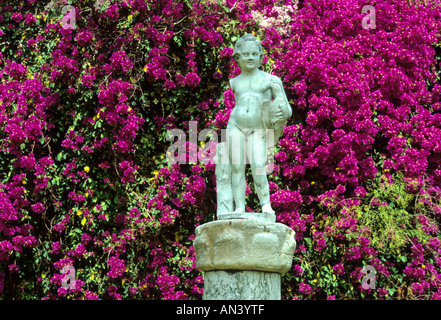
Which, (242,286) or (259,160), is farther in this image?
(259,160)

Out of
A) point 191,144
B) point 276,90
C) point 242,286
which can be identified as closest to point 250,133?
point 276,90

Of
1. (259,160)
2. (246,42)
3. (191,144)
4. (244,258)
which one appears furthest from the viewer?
(191,144)

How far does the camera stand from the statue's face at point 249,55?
445cm

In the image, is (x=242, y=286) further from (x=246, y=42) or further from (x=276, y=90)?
(x=246, y=42)

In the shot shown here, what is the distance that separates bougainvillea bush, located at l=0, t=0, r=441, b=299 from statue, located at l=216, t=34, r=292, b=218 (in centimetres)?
166

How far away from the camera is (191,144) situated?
6.34m

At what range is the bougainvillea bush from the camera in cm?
602

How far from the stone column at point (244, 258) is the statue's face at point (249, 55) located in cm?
127

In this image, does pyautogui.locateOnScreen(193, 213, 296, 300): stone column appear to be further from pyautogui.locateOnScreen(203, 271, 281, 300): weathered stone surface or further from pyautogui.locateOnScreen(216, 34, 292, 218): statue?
pyautogui.locateOnScreen(216, 34, 292, 218): statue

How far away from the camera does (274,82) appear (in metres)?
4.48

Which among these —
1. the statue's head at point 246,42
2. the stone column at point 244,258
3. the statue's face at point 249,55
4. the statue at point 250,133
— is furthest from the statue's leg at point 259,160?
the statue's head at point 246,42

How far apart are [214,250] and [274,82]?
4.81ft

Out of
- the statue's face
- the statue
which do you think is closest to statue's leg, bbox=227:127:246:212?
the statue

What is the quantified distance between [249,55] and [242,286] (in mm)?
1855
